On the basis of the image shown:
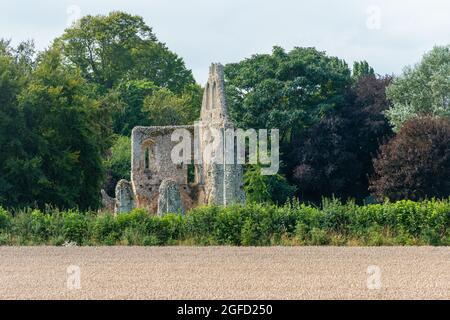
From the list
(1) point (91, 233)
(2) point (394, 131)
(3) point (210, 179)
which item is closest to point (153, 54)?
(2) point (394, 131)

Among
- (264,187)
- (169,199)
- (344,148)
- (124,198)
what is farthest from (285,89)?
(169,199)

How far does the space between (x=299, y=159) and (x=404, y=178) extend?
6297 millimetres

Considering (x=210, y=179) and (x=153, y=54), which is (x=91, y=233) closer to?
(x=210, y=179)

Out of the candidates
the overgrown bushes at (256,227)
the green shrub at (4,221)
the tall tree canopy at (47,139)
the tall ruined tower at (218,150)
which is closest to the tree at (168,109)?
the tall ruined tower at (218,150)

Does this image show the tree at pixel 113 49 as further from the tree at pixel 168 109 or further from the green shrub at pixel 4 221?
the green shrub at pixel 4 221

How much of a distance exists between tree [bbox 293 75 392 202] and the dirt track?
1050 inches

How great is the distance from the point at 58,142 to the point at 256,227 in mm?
14646

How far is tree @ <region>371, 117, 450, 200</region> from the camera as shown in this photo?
155 feet

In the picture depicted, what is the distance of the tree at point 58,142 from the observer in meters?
36.7

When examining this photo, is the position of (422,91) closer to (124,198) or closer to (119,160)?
(119,160)

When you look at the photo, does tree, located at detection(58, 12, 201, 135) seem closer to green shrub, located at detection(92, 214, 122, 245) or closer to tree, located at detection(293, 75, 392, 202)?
tree, located at detection(293, 75, 392, 202)

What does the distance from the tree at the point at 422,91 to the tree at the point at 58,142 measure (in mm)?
17219

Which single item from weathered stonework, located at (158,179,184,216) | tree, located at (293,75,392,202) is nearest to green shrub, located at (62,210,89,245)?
weathered stonework, located at (158,179,184,216)

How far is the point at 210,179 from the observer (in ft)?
139
